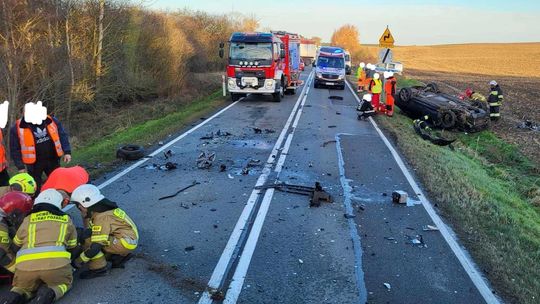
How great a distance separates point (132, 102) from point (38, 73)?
8.10 metres

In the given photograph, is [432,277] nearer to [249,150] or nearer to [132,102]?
[249,150]

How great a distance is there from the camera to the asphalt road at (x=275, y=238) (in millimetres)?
4484

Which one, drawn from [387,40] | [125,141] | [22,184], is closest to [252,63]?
[387,40]

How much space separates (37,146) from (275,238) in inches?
136

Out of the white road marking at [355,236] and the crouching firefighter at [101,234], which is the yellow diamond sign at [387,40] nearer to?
the white road marking at [355,236]

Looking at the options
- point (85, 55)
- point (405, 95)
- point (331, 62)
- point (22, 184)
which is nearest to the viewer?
point (22, 184)

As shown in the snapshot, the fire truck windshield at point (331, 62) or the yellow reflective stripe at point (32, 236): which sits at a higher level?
the fire truck windshield at point (331, 62)

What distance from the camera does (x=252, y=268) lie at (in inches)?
194

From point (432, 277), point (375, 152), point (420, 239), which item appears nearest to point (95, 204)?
point (432, 277)

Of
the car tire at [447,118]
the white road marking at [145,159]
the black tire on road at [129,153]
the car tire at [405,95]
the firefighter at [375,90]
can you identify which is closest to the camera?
the white road marking at [145,159]

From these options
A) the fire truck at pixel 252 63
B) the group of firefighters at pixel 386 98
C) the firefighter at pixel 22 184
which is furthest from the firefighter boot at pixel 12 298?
the fire truck at pixel 252 63

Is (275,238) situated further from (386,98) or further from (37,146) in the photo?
(386,98)

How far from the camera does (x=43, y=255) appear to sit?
4.01 m

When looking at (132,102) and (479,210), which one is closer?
(479,210)
